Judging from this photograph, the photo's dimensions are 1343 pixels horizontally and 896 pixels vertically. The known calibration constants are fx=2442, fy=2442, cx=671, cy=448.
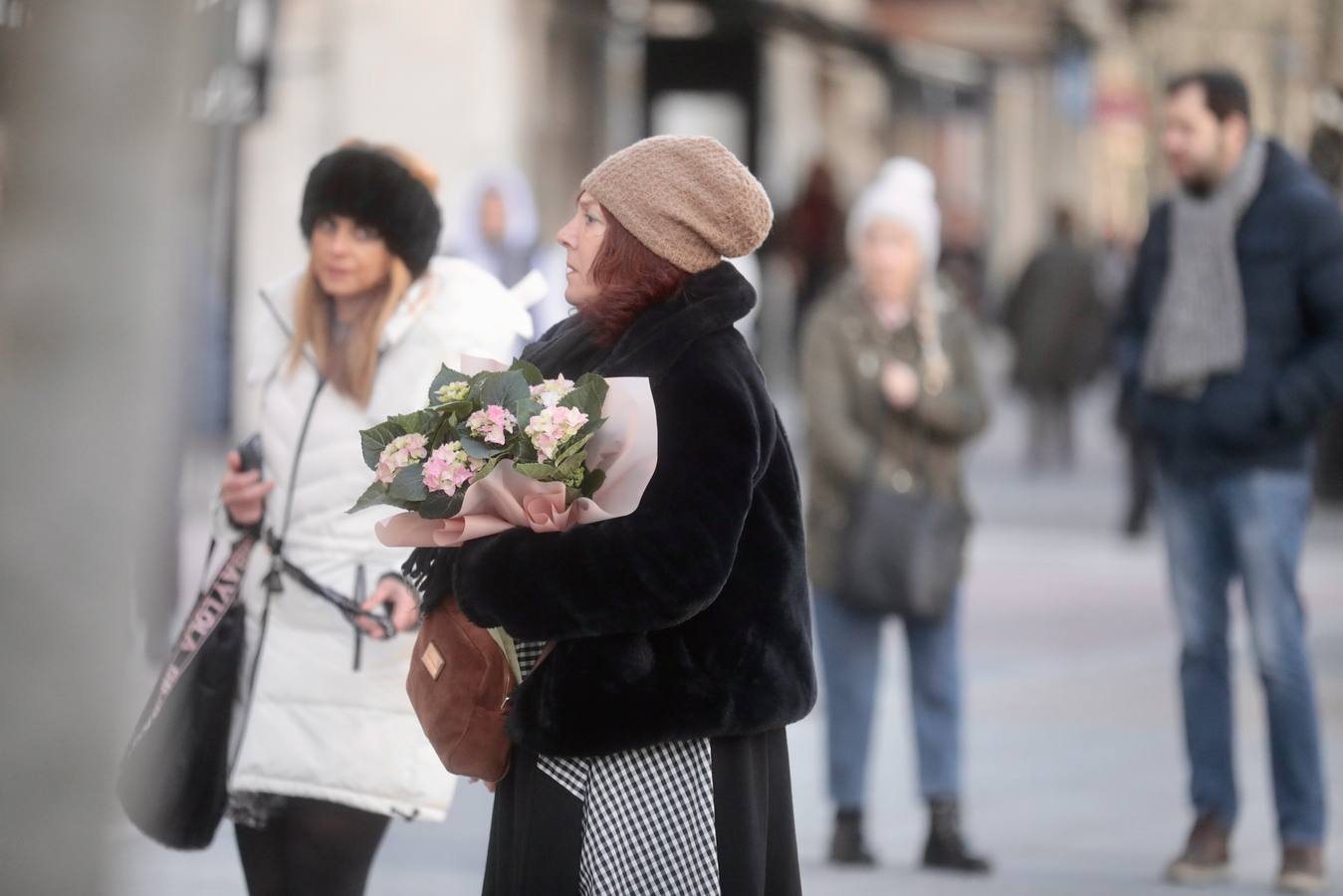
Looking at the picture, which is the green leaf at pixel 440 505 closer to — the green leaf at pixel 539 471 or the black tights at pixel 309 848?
the green leaf at pixel 539 471

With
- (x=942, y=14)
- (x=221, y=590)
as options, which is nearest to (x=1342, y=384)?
(x=221, y=590)

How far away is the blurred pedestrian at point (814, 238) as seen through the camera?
22531mm

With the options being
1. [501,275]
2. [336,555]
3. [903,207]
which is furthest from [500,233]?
[336,555]

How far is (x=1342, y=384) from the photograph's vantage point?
6152 millimetres

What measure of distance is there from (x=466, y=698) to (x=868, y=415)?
3370mm

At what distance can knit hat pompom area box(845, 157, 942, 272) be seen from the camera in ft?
22.0

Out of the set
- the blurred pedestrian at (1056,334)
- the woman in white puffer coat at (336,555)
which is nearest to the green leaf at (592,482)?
the woman in white puffer coat at (336,555)

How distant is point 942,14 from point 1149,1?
457 inches

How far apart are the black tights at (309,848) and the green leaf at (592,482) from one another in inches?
46.1

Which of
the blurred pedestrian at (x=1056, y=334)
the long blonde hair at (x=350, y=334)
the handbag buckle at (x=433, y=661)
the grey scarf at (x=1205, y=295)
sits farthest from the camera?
the blurred pedestrian at (x=1056, y=334)

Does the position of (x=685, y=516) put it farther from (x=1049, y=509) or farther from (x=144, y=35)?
(x=1049, y=509)

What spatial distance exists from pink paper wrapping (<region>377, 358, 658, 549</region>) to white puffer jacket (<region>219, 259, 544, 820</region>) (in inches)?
35.2

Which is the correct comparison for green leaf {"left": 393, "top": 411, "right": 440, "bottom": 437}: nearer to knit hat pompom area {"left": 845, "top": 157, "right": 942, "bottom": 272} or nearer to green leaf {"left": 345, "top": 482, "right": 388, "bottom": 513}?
green leaf {"left": 345, "top": 482, "right": 388, "bottom": 513}

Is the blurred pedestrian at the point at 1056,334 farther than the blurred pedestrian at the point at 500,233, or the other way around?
the blurred pedestrian at the point at 1056,334
